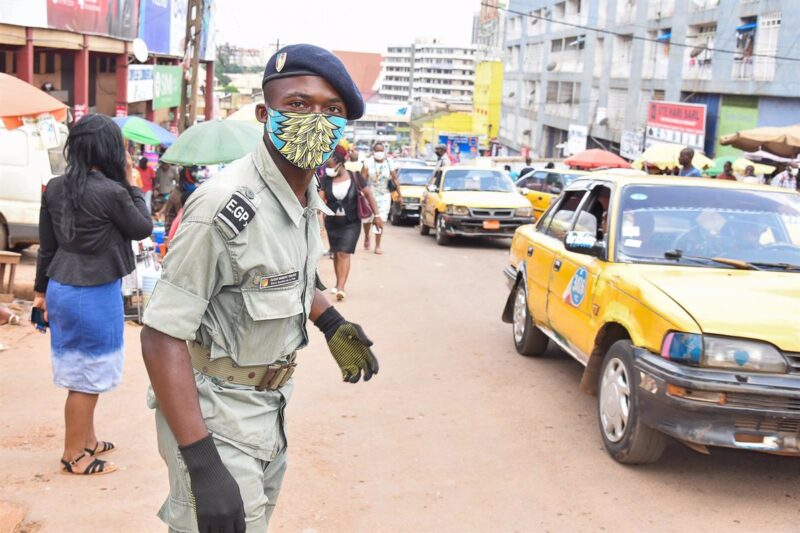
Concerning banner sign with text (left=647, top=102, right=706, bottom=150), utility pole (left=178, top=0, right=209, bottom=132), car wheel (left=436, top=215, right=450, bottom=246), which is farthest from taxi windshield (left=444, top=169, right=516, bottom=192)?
banner sign with text (left=647, top=102, right=706, bottom=150)

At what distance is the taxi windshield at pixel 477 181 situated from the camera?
58.9ft

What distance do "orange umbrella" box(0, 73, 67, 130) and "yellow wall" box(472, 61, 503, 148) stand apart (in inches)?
2943

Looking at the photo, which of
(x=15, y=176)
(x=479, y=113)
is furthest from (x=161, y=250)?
(x=479, y=113)

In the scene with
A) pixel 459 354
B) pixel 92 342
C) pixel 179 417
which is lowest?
pixel 459 354

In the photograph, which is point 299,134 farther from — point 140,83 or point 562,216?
point 140,83

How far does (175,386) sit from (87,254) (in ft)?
8.03

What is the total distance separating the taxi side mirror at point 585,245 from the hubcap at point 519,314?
2.05 meters

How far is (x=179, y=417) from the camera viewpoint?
236cm

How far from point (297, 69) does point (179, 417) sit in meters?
1.07

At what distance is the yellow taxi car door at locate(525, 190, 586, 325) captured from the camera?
7.30 meters

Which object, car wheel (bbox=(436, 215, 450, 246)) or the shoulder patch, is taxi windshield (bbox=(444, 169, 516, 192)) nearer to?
car wheel (bbox=(436, 215, 450, 246))

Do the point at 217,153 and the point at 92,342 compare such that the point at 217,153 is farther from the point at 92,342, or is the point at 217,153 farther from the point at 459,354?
the point at 92,342

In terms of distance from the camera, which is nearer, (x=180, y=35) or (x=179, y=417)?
(x=179, y=417)

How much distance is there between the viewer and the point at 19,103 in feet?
Answer: 23.5
